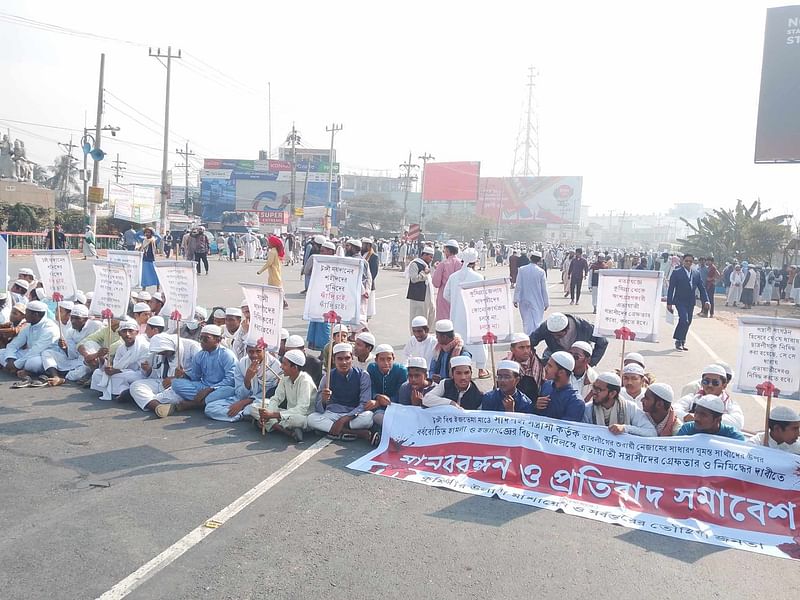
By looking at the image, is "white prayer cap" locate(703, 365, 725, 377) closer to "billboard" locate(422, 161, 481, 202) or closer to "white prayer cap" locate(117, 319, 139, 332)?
"white prayer cap" locate(117, 319, 139, 332)

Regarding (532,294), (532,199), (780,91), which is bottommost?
(532,294)

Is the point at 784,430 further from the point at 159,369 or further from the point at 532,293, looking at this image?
the point at 159,369

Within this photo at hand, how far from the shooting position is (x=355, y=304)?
7020 millimetres

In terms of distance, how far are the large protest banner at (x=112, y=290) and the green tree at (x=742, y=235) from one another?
100.0 ft

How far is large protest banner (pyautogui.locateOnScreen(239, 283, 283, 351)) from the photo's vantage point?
21.7 feet

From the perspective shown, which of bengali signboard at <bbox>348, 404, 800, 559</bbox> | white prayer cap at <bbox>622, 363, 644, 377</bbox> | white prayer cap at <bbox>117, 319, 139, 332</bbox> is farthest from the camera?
white prayer cap at <bbox>117, 319, 139, 332</bbox>

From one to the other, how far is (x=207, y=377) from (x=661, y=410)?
15.0 ft

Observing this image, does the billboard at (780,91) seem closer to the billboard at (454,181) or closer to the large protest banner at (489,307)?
the large protest banner at (489,307)

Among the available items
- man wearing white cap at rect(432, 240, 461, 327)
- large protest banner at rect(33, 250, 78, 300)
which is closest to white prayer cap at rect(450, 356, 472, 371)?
man wearing white cap at rect(432, 240, 461, 327)

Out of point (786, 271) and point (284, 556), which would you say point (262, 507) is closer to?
point (284, 556)

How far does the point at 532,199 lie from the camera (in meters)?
90.6

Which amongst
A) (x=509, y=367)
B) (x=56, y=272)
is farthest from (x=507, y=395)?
(x=56, y=272)

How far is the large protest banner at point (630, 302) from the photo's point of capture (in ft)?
23.0

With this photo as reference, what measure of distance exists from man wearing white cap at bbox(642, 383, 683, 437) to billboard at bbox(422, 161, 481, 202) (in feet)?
246
